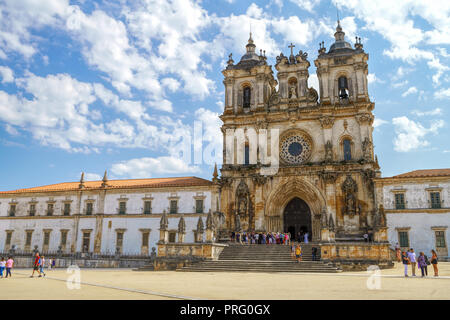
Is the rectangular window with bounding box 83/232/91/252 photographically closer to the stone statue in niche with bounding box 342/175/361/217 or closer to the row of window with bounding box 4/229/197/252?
the row of window with bounding box 4/229/197/252

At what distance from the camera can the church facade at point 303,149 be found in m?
33.2

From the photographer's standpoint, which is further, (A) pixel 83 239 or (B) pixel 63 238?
(B) pixel 63 238

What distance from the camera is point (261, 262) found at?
2403cm

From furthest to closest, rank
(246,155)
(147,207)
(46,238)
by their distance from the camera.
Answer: (46,238) < (147,207) < (246,155)

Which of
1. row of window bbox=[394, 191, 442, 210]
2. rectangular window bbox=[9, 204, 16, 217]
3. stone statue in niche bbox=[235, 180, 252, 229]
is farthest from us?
rectangular window bbox=[9, 204, 16, 217]

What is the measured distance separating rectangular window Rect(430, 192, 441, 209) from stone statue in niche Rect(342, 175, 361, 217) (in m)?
5.83

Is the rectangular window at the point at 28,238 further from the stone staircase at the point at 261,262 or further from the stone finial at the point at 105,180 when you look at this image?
the stone staircase at the point at 261,262

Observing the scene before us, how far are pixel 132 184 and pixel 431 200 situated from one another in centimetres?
2989

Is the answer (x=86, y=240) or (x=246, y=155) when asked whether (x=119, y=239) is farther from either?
(x=246, y=155)

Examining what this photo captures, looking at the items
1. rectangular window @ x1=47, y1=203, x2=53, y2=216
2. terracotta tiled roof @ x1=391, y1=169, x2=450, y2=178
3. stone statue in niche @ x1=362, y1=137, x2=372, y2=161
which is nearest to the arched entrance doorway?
stone statue in niche @ x1=362, y1=137, x2=372, y2=161

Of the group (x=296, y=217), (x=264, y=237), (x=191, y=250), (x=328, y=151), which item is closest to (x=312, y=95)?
(x=328, y=151)

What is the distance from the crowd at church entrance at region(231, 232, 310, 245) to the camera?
30656mm

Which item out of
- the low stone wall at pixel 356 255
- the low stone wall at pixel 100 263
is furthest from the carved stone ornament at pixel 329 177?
the low stone wall at pixel 100 263
